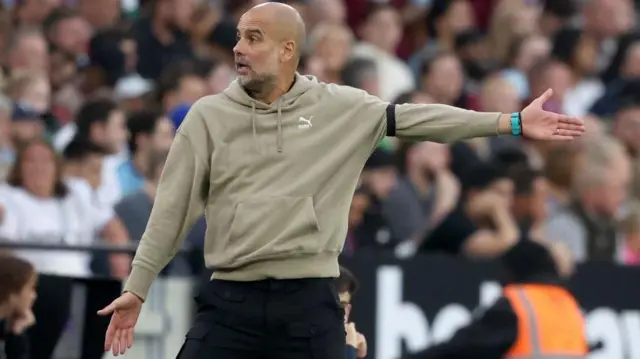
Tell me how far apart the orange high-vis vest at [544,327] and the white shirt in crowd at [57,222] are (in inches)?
99.7

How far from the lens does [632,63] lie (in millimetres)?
15305

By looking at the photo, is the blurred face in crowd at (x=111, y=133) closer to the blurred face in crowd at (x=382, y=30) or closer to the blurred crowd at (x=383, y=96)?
the blurred crowd at (x=383, y=96)

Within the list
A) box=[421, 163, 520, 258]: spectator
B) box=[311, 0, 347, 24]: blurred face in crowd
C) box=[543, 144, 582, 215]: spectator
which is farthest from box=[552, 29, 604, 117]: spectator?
box=[421, 163, 520, 258]: spectator

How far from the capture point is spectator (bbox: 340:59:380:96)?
13.3 m

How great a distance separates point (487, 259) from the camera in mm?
11125

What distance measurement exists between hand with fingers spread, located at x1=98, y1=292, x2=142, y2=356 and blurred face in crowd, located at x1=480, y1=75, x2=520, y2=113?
7.94 metres

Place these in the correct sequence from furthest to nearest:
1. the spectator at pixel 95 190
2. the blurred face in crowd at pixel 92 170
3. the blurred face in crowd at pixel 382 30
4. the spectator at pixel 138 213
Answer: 1. the blurred face in crowd at pixel 382 30
2. the blurred face in crowd at pixel 92 170
3. the spectator at pixel 138 213
4. the spectator at pixel 95 190

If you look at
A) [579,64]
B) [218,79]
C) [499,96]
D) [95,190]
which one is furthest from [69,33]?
[579,64]

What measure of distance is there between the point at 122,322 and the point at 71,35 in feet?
23.4

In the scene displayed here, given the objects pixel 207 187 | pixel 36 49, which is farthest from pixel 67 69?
pixel 207 187

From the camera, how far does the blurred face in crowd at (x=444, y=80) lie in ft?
46.4

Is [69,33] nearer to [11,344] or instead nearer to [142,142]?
[142,142]

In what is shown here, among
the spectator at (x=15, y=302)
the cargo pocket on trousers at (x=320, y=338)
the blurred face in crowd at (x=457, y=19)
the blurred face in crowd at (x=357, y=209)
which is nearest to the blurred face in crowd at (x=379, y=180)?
the blurred face in crowd at (x=357, y=209)

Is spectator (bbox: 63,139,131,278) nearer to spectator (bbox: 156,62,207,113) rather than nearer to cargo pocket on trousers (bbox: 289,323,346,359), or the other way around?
spectator (bbox: 156,62,207,113)
